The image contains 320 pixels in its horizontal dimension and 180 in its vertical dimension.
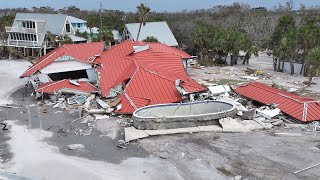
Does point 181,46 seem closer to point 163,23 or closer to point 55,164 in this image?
point 163,23

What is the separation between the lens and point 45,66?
34250mm

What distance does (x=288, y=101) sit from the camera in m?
27.0

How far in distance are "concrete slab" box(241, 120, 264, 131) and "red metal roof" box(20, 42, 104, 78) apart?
55.7 feet

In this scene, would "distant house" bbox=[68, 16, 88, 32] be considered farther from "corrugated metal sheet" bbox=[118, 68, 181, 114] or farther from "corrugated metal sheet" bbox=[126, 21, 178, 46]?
"corrugated metal sheet" bbox=[118, 68, 181, 114]

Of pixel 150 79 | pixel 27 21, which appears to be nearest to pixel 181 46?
pixel 27 21

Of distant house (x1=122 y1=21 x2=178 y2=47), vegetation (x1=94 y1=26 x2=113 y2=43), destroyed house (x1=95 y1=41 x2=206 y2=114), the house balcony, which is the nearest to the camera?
destroyed house (x1=95 y1=41 x2=206 y2=114)

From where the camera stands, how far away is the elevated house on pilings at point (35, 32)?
5388cm

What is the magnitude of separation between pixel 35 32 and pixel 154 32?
16.6 m

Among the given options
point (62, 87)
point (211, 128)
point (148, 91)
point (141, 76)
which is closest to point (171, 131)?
point (211, 128)

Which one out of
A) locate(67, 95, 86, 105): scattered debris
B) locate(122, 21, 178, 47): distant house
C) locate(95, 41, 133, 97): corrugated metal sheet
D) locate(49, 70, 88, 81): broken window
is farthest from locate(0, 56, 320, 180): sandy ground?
locate(122, 21, 178, 47): distant house

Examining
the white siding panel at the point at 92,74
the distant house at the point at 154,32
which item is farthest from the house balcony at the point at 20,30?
the white siding panel at the point at 92,74

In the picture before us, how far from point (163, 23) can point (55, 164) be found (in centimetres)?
4159

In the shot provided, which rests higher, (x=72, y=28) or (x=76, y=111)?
(x=72, y=28)

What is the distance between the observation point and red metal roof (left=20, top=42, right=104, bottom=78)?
34.6 meters
